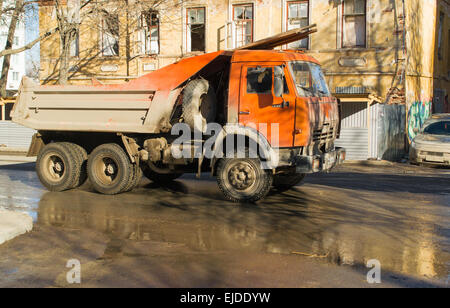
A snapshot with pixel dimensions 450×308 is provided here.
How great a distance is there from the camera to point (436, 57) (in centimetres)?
2452

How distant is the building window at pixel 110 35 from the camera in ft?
77.9

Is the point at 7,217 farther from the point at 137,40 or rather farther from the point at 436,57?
the point at 436,57

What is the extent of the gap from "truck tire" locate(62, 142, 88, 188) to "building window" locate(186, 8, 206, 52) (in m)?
12.8

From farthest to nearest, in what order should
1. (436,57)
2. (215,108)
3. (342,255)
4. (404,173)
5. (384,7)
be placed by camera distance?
(436,57), (384,7), (404,173), (215,108), (342,255)

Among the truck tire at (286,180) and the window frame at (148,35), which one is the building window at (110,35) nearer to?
the window frame at (148,35)

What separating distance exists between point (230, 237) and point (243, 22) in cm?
1670

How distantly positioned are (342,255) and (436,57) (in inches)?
807

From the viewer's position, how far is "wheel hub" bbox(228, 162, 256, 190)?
32.2 feet

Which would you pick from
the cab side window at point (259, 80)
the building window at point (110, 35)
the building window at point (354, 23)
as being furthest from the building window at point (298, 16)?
the cab side window at point (259, 80)

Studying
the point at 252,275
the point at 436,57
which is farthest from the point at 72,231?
the point at 436,57

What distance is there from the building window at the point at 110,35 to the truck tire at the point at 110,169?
45.1 ft

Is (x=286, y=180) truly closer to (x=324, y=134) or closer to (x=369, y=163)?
(x=324, y=134)

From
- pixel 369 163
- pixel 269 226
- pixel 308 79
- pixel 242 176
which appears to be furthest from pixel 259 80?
pixel 369 163

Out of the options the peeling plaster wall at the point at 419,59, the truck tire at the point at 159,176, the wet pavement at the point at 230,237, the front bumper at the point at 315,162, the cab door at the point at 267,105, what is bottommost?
the wet pavement at the point at 230,237
